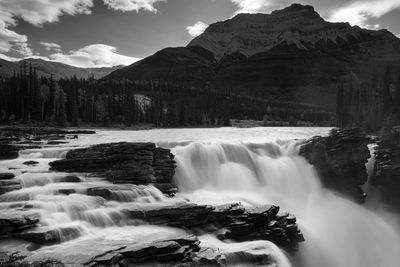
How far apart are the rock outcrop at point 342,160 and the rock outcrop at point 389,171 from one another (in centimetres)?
211

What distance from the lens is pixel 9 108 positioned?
99.4 meters

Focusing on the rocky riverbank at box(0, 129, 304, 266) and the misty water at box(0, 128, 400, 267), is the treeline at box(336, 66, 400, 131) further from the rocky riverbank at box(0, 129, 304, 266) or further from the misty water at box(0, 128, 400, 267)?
the rocky riverbank at box(0, 129, 304, 266)

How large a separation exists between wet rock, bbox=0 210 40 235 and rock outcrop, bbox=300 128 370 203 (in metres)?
33.4

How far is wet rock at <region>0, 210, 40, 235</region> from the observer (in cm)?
1866

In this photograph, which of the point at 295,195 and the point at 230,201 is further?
the point at 295,195

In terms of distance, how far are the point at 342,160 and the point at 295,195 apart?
949 cm

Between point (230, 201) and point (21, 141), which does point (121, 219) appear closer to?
point (230, 201)

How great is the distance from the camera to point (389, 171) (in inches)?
1730

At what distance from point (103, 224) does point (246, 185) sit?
18.9m

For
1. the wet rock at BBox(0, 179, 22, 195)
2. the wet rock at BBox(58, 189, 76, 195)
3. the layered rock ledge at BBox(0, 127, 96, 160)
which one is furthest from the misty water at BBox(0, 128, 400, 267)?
the layered rock ledge at BBox(0, 127, 96, 160)

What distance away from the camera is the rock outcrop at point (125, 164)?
29781 millimetres

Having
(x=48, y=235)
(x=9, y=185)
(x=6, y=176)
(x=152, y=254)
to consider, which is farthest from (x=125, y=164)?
(x=152, y=254)

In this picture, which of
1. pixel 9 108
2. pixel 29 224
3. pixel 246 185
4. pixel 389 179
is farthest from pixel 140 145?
pixel 9 108

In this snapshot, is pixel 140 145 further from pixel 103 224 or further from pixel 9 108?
pixel 9 108
